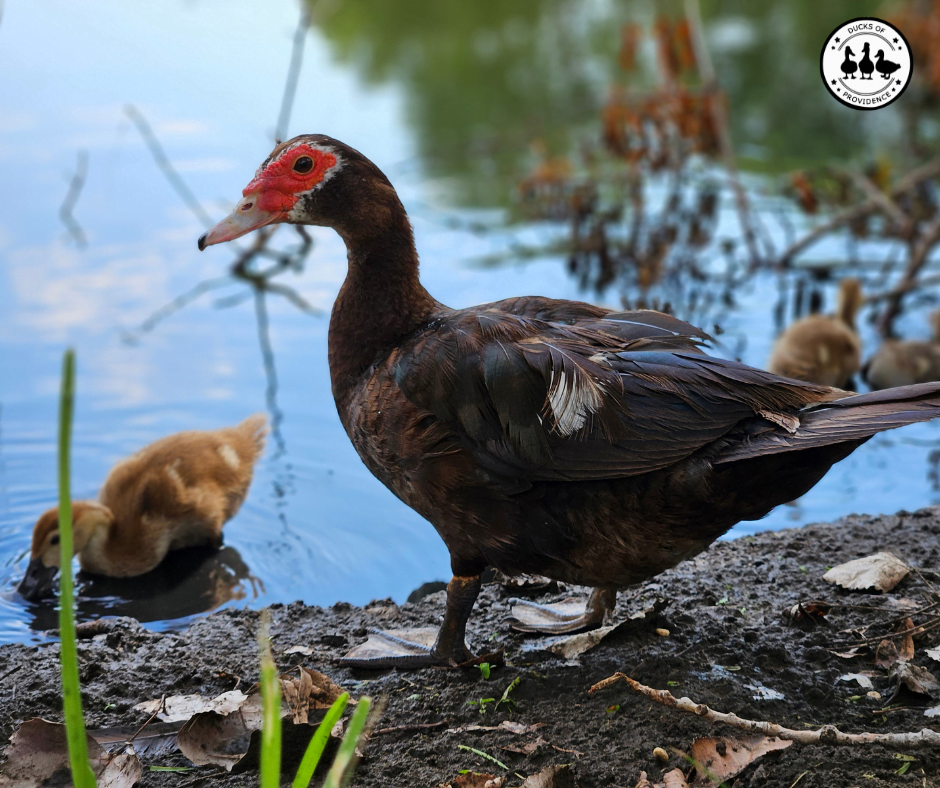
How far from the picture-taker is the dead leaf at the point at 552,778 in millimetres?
2299

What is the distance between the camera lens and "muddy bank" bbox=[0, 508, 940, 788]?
95.2 inches

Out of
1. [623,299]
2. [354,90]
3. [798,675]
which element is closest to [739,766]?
[798,675]

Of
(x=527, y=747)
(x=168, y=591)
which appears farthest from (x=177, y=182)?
(x=527, y=747)

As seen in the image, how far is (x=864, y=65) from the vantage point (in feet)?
17.7

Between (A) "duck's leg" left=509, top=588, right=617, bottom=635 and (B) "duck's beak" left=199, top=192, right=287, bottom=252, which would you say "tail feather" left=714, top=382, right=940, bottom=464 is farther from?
(B) "duck's beak" left=199, top=192, right=287, bottom=252

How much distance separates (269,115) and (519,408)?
24.3ft

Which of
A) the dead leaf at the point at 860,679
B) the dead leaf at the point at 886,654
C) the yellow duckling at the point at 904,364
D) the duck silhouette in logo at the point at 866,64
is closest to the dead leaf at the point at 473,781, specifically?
the dead leaf at the point at 860,679

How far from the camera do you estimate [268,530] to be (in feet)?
14.6

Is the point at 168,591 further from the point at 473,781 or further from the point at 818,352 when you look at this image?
the point at 818,352

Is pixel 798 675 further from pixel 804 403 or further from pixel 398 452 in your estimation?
pixel 398 452

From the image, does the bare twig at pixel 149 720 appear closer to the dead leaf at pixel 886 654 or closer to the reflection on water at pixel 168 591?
the reflection on water at pixel 168 591

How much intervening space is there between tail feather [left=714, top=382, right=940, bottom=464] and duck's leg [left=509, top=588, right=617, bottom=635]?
2.53 ft

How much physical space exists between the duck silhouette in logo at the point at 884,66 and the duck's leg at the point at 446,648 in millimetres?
4010

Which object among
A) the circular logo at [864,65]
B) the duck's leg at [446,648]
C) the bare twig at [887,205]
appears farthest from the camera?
the bare twig at [887,205]
